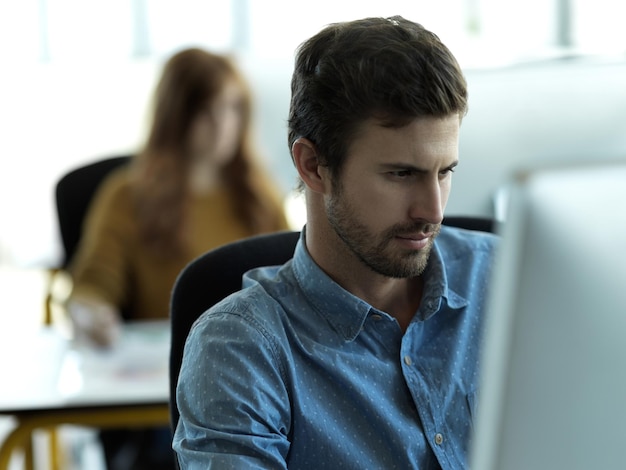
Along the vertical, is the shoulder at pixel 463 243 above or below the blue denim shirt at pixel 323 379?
above

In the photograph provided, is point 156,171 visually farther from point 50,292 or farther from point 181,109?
point 50,292

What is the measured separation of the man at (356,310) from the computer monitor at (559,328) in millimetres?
483

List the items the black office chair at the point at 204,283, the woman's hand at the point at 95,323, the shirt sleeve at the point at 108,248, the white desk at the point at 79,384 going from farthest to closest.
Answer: the shirt sleeve at the point at 108,248 < the woman's hand at the point at 95,323 < the white desk at the point at 79,384 < the black office chair at the point at 204,283

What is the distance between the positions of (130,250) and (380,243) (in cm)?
132

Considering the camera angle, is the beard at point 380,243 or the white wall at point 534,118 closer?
the beard at point 380,243

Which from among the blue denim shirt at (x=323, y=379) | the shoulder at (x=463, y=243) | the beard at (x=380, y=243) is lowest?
the blue denim shirt at (x=323, y=379)

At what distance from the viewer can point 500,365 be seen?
0.46 metres

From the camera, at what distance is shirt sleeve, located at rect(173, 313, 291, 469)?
0.91 meters

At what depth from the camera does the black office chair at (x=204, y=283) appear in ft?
3.69

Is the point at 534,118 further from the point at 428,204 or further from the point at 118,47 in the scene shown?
the point at 118,47

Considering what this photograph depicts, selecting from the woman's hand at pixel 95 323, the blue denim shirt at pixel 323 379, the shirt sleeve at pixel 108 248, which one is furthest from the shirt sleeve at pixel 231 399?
the shirt sleeve at pixel 108 248

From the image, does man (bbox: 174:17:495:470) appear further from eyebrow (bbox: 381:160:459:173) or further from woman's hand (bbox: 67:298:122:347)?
woman's hand (bbox: 67:298:122:347)

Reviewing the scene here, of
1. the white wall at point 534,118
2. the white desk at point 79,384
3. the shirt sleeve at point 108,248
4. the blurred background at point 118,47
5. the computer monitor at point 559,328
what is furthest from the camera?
the blurred background at point 118,47

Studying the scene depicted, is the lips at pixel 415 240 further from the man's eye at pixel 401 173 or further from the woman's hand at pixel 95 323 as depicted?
the woman's hand at pixel 95 323
